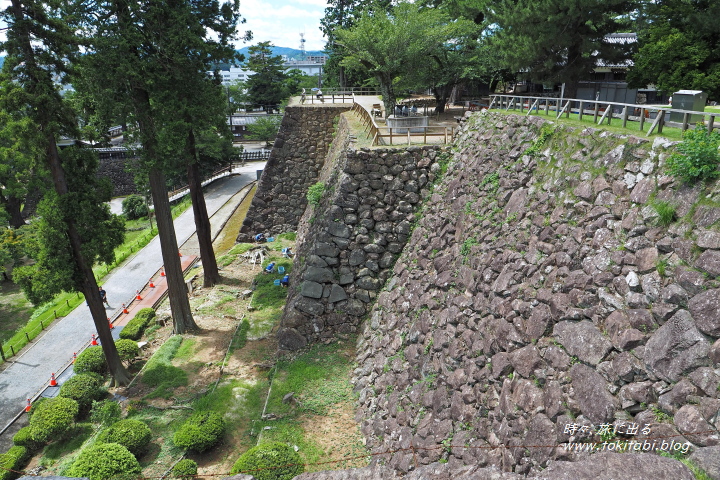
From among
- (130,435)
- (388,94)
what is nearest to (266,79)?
(388,94)

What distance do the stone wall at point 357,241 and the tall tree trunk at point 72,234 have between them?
5.60 meters

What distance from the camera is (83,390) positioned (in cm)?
1429

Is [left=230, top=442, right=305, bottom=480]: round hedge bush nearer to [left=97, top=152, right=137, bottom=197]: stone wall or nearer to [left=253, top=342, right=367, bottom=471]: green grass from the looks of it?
[left=253, top=342, right=367, bottom=471]: green grass

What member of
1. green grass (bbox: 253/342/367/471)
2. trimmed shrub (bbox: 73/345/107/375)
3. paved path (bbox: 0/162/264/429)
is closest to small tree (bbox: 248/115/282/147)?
paved path (bbox: 0/162/264/429)

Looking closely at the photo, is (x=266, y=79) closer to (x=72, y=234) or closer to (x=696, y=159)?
(x=72, y=234)

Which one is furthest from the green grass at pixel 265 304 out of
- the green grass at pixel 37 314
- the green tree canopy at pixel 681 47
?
the green tree canopy at pixel 681 47

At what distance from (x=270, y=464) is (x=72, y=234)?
9.34 metres

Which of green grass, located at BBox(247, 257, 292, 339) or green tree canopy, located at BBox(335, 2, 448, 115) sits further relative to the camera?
green tree canopy, located at BBox(335, 2, 448, 115)

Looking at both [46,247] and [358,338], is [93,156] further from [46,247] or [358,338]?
[358,338]

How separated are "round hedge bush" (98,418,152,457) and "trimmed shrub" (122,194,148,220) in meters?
32.8

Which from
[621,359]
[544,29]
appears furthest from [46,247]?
[544,29]

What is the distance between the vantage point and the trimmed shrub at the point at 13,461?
A: 38.9 feet

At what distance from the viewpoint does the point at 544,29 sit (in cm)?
1805

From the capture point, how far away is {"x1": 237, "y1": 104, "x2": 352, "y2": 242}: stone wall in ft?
88.5
